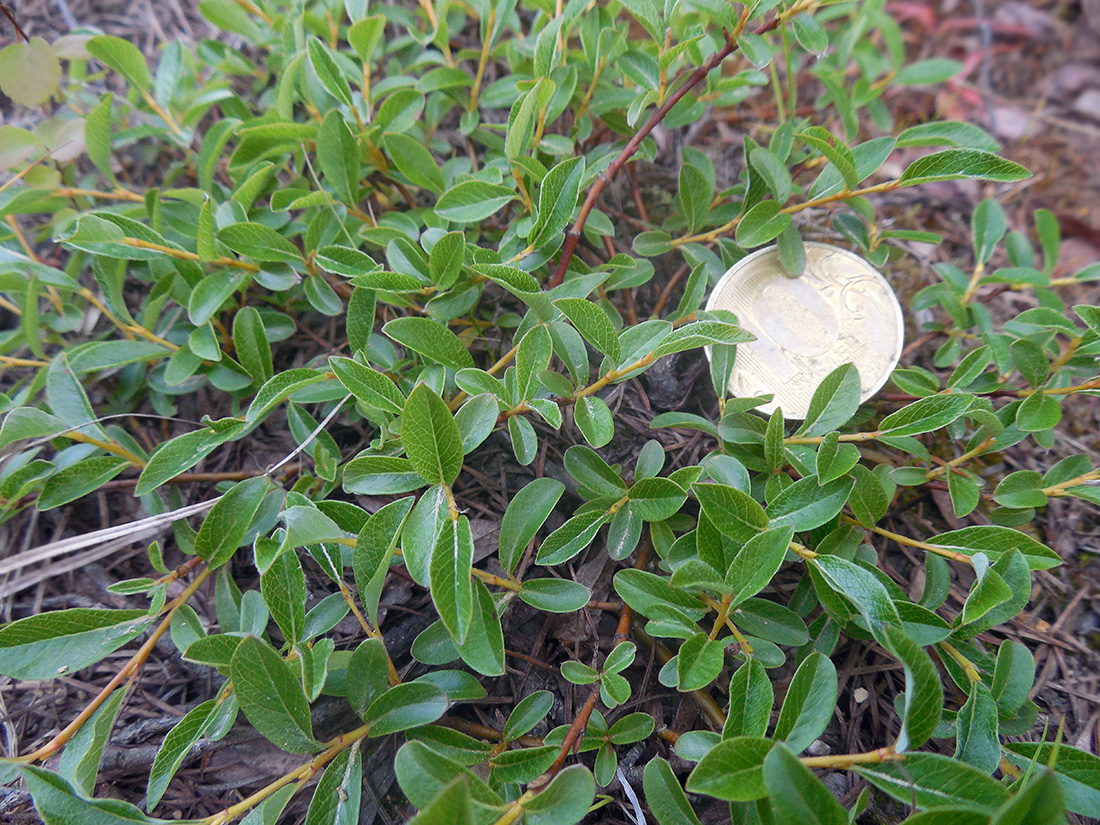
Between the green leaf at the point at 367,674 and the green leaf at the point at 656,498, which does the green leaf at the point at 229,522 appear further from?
the green leaf at the point at 656,498

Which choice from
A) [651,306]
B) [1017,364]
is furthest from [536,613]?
[1017,364]

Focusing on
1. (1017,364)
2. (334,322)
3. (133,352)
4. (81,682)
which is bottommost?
(81,682)

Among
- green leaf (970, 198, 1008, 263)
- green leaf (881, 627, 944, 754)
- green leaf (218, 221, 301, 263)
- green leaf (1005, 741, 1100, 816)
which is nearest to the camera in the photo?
green leaf (881, 627, 944, 754)

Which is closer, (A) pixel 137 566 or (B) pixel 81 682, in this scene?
(B) pixel 81 682

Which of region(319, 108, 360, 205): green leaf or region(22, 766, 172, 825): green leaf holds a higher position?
region(319, 108, 360, 205): green leaf

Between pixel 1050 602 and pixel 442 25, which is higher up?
pixel 442 25

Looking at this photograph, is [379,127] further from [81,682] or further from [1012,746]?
[1012,746]

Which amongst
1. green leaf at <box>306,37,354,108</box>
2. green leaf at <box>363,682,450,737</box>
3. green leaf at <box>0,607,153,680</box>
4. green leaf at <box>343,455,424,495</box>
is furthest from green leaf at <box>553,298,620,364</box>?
green leaf at <box>0,607,153,680</box>

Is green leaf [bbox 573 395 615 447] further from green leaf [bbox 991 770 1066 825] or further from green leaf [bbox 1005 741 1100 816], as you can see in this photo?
green leaf [bbox 1005 741 1100 816]
